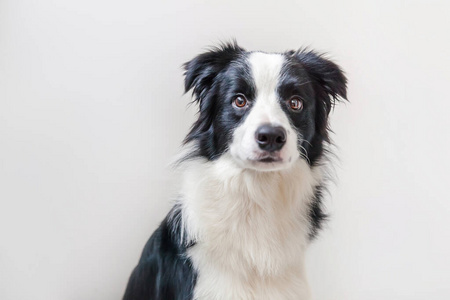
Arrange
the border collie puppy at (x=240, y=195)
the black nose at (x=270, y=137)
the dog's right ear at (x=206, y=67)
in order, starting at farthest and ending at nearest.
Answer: the dog's right ear at (x=206, y=67), the border collie puppy at (x=240, y=195), the black nose at (x=270, y=137)

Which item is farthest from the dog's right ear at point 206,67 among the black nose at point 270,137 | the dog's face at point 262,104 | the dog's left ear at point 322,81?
the black nose at point 270,137

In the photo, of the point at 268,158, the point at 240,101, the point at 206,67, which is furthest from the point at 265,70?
the point at 268,158

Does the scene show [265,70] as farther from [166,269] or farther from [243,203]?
[166,269]

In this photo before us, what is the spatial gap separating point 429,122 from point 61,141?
1.81 metres

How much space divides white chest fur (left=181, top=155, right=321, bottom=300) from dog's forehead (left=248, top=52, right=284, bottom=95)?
0.99 feet

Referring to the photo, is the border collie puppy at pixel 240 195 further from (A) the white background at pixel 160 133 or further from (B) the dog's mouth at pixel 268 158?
(A) the white background at pixel 160 133

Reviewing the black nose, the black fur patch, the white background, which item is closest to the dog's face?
the black nose

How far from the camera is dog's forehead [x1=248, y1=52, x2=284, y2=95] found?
2.00 metres

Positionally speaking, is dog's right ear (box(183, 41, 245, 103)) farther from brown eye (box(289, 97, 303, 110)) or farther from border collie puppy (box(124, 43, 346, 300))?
brown eye (box(289, 97, 303, 110))

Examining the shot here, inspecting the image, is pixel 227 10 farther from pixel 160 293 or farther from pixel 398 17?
pixel 160 293

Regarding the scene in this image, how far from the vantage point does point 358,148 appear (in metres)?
2.77

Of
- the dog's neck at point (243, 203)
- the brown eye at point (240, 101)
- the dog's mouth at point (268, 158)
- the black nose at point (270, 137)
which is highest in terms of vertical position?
the brown eye at point (240, 101)

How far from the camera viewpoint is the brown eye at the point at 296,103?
2029 mm

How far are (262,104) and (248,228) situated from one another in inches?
18.6
